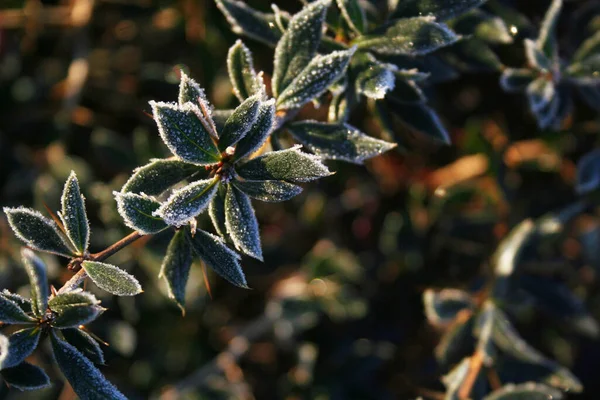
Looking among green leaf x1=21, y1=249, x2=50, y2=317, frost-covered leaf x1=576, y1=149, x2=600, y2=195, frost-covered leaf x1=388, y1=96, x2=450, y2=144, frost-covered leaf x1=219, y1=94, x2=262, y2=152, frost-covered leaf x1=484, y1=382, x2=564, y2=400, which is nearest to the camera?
green leaf x1=21, y1=249, x2=50, y2=317

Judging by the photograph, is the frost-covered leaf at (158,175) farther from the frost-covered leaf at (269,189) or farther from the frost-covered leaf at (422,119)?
the frost-covered leaf at (422,119)

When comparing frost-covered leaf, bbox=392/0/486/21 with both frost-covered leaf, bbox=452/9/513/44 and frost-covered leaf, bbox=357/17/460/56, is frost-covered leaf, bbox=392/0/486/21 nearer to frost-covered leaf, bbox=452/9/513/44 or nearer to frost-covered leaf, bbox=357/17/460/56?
frost-covered leaf, bbox=357/17/460/56

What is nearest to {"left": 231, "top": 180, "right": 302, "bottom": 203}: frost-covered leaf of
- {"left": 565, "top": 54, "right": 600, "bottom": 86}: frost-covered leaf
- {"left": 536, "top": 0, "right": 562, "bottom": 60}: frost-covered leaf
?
{"left": 536, "top": 0, "right": 562, "bottom": 60}: frost-covered leaf

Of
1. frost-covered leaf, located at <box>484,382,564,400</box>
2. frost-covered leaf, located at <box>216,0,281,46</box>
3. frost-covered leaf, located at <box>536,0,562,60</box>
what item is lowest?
frost-covered leaf, located at <box>484,382,564,400</box>

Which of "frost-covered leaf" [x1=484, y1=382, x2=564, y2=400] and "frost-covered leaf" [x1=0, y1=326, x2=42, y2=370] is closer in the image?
"frost-covered leaf" [x1=0, y1=326, x2=42, y2=370]

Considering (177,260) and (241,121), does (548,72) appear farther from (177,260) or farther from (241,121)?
(177,260)

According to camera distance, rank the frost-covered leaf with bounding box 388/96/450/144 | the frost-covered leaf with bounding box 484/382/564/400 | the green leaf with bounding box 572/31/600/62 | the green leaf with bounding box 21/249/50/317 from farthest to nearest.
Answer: the green leaf with bounding box 572/31/600/62, the frost-covered leaf with bounding box 484/382/564/400, the frost-covered leaf with bounding box 388/96/450/144, the green leaf with bounding box 21/249/50/317
